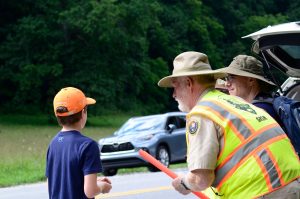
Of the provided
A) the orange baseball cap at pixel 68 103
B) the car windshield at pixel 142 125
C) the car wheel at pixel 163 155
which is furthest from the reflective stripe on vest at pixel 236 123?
the car windshield at pixel 142 125

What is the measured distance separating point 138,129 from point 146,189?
722 cm

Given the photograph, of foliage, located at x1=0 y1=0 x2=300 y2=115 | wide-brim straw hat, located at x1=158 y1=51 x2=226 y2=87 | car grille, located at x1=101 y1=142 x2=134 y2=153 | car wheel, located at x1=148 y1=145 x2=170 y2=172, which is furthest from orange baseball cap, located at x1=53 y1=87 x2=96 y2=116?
foliage, located at x1=0 y1=0 x2=300 y2=115

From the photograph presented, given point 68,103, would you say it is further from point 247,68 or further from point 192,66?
point 247,68

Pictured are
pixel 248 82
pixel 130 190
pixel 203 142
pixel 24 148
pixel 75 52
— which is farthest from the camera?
pixel 75 52

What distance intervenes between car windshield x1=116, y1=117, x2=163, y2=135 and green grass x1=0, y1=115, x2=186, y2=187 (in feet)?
3.59

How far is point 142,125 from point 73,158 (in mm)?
16772

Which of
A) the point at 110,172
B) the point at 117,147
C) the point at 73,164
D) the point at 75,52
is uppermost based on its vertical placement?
the point at 73,164

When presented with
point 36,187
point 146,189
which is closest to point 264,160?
point 146,189

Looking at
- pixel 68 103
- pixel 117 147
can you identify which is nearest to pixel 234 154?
pixel 68 103

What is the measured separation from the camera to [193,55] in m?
4.25

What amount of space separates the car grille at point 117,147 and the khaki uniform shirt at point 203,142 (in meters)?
16.3

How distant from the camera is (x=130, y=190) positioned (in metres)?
14.1

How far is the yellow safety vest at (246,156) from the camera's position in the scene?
3.94 metres

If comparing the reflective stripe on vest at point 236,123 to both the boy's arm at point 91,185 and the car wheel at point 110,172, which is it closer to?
the boy's arm at point 91,185
